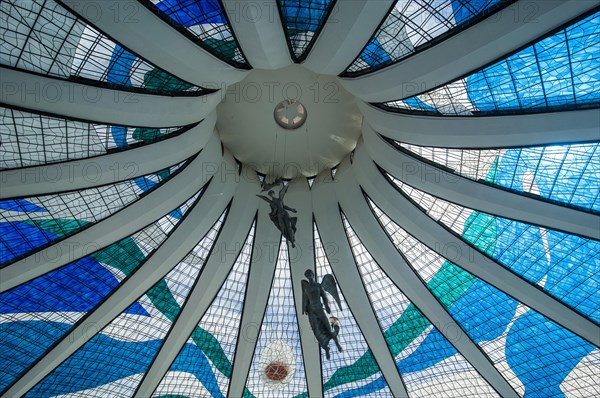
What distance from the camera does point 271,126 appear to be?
1711 centimetres

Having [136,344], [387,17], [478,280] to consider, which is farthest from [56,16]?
[478,280]

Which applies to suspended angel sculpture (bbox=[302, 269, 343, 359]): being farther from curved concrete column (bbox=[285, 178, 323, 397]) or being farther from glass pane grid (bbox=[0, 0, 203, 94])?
glass pane grid (bbox=[0, 0, 203, 94])

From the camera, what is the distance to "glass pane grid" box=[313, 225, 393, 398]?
17.4 meters

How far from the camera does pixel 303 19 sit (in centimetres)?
1139

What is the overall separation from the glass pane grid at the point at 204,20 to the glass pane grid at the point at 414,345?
768cm

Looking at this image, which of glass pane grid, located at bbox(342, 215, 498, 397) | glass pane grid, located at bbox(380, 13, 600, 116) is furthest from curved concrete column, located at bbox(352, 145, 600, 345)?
glass pane grid, located at bbox(380, 13, 600, 116)

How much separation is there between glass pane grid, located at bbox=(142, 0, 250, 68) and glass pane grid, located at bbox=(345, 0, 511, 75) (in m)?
3.26

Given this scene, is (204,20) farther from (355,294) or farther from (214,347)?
(214,347)

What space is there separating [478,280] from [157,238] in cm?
982

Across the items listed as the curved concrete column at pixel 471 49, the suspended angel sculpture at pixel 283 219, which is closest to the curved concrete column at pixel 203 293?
the suspended angel sculpture at pixel 283 219

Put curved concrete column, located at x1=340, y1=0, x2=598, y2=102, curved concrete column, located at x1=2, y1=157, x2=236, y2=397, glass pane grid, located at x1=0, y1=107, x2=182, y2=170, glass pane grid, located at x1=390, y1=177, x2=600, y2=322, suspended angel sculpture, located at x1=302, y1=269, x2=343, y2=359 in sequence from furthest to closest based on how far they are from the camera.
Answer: curved concrete column, located at x1=2, y1=157, x2=236, y2=397
glass pane grid, located at x1=390, y1=177, x2=600, y2=322
suspended angel sculpture, located at x1=302, y1=269, x2=343, y2=359
glass pane grid, located at x1=0, y1=107, x2=182, y2=170
curved concrete column, located at x1=340, y1=0, x2=598, y2=102

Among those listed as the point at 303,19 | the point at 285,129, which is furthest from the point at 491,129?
the point at 285,129

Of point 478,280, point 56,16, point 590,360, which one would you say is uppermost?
point 56,16

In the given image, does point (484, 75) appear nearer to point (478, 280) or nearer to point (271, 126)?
point (478, 280)
